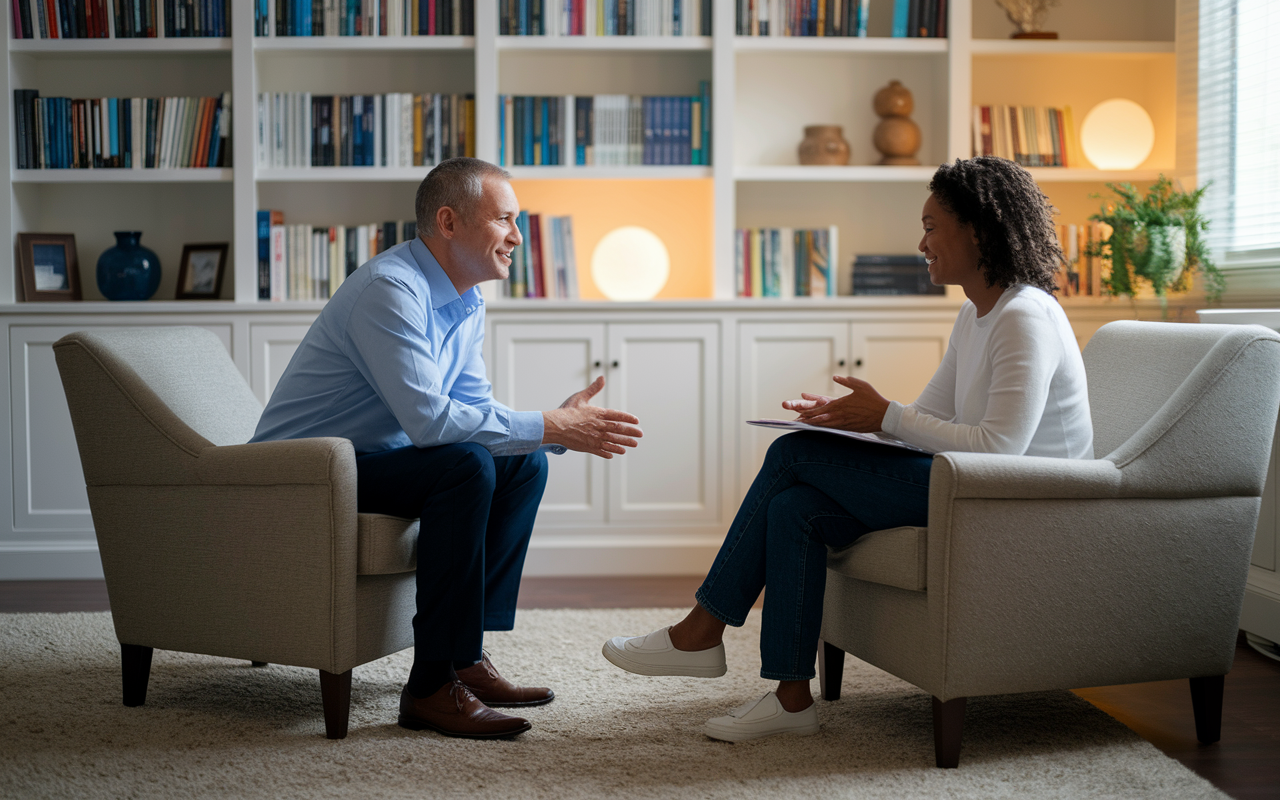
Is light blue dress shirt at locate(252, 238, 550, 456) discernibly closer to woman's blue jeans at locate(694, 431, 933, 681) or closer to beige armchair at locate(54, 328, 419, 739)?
beige armchair at locate(54, 328, 419, 739)

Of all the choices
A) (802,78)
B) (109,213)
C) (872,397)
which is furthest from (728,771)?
(109,213)

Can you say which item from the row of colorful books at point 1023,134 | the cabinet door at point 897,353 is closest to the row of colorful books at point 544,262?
the cabinet door at point 897,353

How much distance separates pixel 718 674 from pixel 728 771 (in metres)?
0.26

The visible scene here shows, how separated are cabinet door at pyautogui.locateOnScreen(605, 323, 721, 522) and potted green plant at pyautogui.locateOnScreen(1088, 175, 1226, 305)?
3.98 ft

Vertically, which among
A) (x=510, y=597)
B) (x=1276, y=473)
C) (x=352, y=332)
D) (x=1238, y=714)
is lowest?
(x=1238, y=714)

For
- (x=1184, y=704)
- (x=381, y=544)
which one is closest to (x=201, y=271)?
(x=381, y=544)

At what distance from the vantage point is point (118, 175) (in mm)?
3334

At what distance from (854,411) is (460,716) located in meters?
0.92

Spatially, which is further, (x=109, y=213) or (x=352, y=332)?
(x=109, y=213)

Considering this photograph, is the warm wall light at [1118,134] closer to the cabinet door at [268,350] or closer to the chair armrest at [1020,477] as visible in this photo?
the chair armrest at [1020,477]

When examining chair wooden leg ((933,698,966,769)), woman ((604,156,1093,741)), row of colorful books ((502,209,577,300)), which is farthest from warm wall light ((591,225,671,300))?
chair wooden leg ((933,698,966,769))

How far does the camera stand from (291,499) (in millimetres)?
1817

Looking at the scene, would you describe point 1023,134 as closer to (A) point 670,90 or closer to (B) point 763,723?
(A) point 670,90

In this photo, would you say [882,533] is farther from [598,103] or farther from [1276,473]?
[598,103]
